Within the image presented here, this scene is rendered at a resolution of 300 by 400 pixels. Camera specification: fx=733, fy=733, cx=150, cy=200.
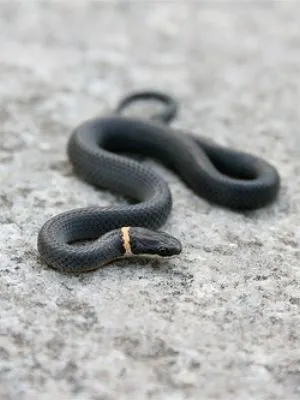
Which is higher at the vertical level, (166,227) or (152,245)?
(152,245)

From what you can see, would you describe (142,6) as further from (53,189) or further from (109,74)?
(53,189)

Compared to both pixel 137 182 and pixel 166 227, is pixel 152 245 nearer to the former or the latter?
pixel 166 227

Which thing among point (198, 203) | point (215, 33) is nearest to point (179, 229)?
point (198, 203)

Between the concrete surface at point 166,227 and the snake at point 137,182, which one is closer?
the concrete surface at point 166,227

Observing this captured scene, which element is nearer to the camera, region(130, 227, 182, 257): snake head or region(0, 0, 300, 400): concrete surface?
region(0, 0, 300, 400): concrete surface

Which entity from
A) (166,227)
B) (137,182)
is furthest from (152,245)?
(137,182)
